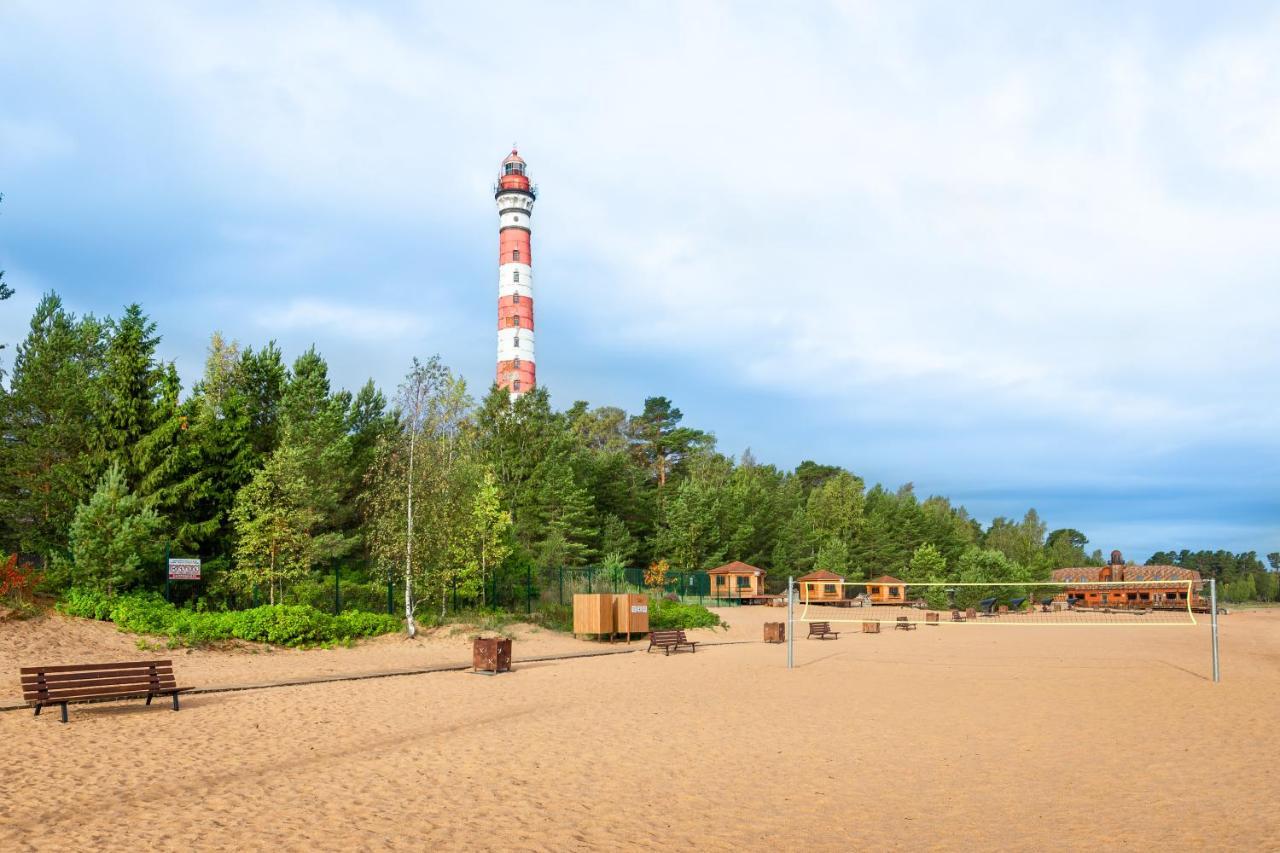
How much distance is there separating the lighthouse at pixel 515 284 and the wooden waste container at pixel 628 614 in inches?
1416

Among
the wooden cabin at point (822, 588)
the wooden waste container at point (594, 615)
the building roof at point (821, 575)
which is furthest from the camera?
the wooden cabin at point (822, 588)

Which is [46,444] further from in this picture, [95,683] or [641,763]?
[641,763]

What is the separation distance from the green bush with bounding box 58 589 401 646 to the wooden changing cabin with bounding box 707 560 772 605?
34.7 m

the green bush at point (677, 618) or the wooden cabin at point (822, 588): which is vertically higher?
the green bush at point (677, 618)

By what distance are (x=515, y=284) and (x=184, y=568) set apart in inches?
1797

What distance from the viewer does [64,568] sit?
77.8 feet

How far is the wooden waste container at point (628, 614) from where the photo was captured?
3025 centimetres

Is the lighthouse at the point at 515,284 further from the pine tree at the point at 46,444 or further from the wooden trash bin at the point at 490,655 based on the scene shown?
the wooden trash bin at the point at 490,655

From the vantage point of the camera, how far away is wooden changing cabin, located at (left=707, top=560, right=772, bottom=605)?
57156 mm

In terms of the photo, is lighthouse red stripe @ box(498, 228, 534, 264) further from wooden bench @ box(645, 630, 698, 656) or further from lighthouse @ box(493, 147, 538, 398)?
wooden bench @ box(645, 630, 698, 656)

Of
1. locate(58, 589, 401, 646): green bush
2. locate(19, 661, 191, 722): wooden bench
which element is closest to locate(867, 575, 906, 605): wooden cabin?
locate(58, 589, 401, 646): green bush

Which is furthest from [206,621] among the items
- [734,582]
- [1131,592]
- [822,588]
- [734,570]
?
[1131,592]

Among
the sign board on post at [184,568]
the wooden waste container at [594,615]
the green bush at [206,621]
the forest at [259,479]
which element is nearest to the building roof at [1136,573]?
the forest at [259,479]

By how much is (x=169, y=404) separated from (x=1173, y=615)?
220 ft
